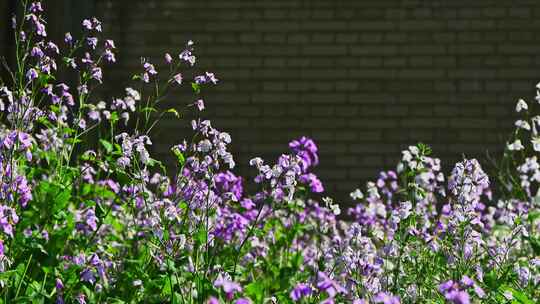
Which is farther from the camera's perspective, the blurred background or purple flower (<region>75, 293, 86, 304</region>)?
the blurred background

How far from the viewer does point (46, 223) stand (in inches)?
110

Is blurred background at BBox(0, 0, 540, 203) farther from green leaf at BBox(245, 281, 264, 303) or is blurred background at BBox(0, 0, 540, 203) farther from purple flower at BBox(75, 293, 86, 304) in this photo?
purple flower at BBox(75, 293, 86, 304)

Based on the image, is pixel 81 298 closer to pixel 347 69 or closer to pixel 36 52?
pixel 36 52

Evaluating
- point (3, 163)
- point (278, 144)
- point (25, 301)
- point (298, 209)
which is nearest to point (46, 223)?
point (3, 163)

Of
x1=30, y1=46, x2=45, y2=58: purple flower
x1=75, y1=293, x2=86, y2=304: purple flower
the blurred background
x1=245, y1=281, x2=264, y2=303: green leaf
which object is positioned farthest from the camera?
the blurred background

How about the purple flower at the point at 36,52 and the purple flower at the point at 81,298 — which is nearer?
the purple flower at the point at 81,298

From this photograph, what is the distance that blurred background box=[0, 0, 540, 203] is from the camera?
6.62m

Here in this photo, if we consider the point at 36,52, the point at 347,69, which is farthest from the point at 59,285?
the point at 347,69

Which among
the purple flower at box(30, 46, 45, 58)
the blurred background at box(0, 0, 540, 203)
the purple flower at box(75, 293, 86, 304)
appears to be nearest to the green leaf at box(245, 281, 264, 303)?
the purple flower at box(75, 293, 86, 304)

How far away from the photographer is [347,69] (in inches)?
264

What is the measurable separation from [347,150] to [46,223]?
403 centimetres

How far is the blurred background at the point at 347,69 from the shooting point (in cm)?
662

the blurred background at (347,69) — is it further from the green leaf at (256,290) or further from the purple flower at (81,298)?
the purple flower at (81,298)

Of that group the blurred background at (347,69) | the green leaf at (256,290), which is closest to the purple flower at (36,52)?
the green leaf at (256,290)
